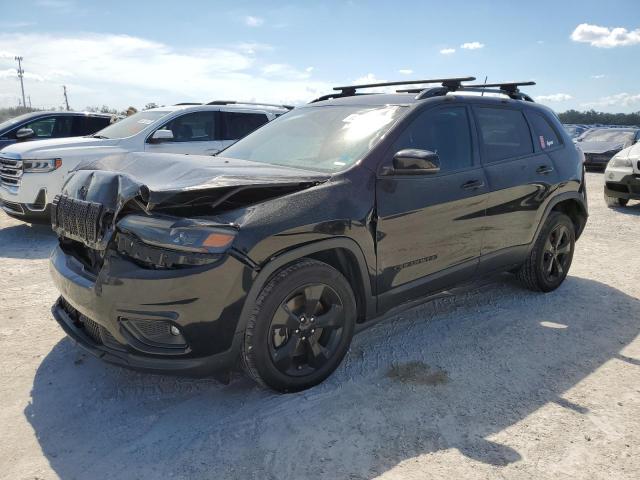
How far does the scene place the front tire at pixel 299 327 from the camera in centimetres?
283

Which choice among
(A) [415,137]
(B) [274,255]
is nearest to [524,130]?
(A) [415,137]

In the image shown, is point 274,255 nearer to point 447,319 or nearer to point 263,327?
point 263,327

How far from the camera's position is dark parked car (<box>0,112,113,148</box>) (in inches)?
384

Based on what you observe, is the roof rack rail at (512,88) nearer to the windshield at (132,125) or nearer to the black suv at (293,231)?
the black suv at (293,231)

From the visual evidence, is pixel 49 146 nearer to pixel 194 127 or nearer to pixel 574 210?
pixel 194 127

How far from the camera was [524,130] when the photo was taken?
460 centimetres

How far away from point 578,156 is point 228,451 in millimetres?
4264

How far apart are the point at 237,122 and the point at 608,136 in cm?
1440

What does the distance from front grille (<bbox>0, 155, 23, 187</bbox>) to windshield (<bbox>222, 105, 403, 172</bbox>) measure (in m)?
4.01

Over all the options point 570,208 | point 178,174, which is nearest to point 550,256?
point 570,208

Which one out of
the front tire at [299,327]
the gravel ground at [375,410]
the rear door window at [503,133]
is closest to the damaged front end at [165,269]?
the front tire at [299,327]

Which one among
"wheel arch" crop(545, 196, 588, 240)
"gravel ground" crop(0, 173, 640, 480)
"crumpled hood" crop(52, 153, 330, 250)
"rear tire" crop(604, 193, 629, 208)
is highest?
"crumpled hood" crop(52, 153, 330, 250)

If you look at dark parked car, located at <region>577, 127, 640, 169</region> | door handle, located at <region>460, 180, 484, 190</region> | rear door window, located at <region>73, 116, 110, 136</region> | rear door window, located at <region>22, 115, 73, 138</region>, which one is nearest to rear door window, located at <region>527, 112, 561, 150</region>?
door handle, located at <region>460, 180, 484, 190</region>

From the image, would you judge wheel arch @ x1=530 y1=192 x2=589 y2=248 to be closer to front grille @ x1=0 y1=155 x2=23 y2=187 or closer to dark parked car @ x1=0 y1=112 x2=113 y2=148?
front grille @ x1=0 y1=155 x2=23 y2=187
